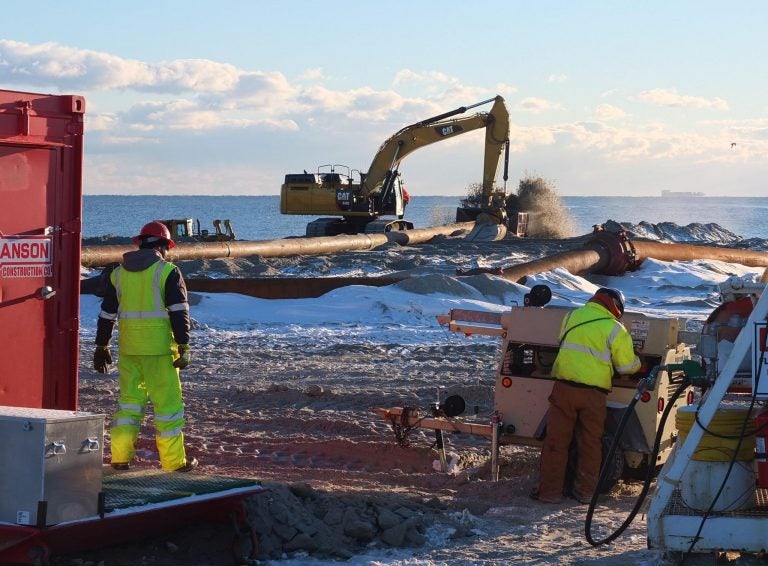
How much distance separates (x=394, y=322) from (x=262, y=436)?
8205mm

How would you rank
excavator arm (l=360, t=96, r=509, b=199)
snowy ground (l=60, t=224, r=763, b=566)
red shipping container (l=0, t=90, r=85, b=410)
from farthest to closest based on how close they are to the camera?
excavator arm (l=360, t=96, r=509, b=199)
red shipping container (l=0, t=90, r=85, b=410)
snowy ground (l=60, t=224, r=763, b=566)

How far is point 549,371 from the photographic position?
9469 mm

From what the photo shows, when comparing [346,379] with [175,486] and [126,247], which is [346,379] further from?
[126,247]

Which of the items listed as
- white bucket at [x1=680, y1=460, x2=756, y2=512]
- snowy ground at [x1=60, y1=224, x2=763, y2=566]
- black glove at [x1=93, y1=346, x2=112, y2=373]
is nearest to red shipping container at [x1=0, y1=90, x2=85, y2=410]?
black glove at [x1=93, y1=346, x2=112, y2=373]

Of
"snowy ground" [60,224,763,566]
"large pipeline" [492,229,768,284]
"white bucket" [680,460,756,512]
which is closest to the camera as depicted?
"white bucket" [680,460,756,512]

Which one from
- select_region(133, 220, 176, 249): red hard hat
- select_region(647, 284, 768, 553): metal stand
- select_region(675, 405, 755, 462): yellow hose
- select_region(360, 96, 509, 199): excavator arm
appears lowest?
select_region(647, 284, 768, 553): metal stand

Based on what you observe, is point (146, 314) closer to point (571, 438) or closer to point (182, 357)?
point (182, 357)

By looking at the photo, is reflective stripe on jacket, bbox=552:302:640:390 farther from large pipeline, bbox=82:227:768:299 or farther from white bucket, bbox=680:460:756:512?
large pipeline, bbox=82:227:768:299

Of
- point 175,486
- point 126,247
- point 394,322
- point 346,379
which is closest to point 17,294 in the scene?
point 175,486

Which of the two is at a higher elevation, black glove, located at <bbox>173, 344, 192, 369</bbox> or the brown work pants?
black glove, located at <bbox>173, 344, 192, 369</bbox>

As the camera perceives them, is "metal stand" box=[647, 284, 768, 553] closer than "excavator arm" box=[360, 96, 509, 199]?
Yes

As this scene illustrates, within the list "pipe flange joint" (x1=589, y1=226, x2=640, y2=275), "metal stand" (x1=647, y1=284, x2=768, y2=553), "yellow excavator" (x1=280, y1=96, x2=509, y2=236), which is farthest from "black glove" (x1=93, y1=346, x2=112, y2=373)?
"yellow excavator" (x1=280, y1=96, x2=509, y2=236)

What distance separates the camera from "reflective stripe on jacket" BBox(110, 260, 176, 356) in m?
8.14

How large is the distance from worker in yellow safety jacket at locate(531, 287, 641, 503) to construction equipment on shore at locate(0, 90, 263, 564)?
2.57 m
